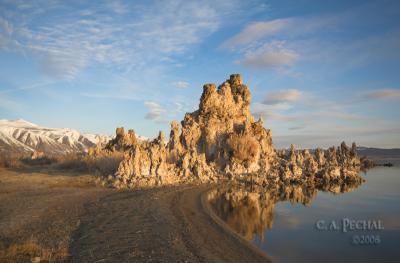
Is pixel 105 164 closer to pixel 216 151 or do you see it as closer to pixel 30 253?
pixel 216 151

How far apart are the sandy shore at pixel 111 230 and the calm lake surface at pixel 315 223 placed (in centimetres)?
210

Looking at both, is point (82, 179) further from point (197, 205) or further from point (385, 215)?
point (385, 215)

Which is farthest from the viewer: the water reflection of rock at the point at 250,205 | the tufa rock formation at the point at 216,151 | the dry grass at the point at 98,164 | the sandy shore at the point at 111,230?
the dry grass at the point at 98,164

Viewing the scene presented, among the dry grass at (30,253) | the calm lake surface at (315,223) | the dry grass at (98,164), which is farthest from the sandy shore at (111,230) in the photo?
the dry grass at (98,164)

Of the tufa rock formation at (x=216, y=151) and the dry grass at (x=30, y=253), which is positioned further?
the tufa rock formation at (x=216, y=151)

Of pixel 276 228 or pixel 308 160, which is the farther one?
pixel 308 160

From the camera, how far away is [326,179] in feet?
182

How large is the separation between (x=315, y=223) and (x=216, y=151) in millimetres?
34443

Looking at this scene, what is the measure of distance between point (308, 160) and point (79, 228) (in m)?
58.0

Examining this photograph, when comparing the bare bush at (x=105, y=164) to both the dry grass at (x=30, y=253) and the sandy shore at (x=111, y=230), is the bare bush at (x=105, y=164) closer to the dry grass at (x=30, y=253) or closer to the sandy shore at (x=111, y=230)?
the sandy shore at (x=111, y=230)

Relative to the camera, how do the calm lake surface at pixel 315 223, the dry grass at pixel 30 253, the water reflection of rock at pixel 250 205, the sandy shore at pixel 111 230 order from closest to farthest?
the dry grass at pixel 30 253
the sandy shore at pixel 111 230
the calm lake surface at pixel 315 223
the water reflection of rock at pixel 250 205

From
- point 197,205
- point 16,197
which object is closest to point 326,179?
point 197,205

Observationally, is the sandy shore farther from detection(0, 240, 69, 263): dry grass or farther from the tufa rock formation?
the tufa rock formation

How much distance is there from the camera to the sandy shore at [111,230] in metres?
11.8
